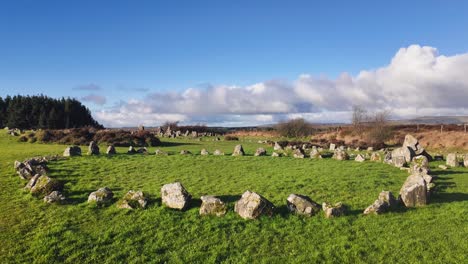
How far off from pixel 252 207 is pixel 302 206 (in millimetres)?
2137

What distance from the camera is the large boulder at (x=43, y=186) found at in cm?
1786

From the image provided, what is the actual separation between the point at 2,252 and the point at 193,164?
1604cm

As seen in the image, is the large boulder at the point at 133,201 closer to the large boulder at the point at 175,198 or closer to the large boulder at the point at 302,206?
the large boulder at the point at 175,198

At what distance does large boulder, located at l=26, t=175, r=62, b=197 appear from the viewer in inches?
703

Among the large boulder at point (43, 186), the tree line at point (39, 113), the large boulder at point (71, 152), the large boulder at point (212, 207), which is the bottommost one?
the large boulder at point (212, 207)

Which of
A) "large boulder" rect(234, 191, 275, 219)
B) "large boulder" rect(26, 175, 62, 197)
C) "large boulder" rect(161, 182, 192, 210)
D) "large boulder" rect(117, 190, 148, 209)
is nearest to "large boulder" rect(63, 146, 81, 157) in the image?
"large boulder" rect(26, 175, 62, 197)

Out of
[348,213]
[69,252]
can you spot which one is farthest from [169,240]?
[348,213]

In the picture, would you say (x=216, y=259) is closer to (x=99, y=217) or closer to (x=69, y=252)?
(x=69, y=252)

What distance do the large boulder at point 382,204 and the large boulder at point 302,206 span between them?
2240mm

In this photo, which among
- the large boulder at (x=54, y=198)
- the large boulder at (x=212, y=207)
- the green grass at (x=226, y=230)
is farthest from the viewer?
the large boulder at (x=54, y=198)

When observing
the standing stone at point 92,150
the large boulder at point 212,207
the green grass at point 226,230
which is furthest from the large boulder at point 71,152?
the large boulder at point 212,207

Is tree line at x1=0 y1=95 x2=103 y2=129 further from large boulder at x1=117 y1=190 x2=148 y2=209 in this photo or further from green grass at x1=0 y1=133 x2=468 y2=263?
large boulder at x1=117 y1=190 x2=148 y2=209

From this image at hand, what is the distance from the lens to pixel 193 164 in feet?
90.0

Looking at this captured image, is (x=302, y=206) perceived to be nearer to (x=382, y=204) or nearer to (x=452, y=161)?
(x=382, y=204)
